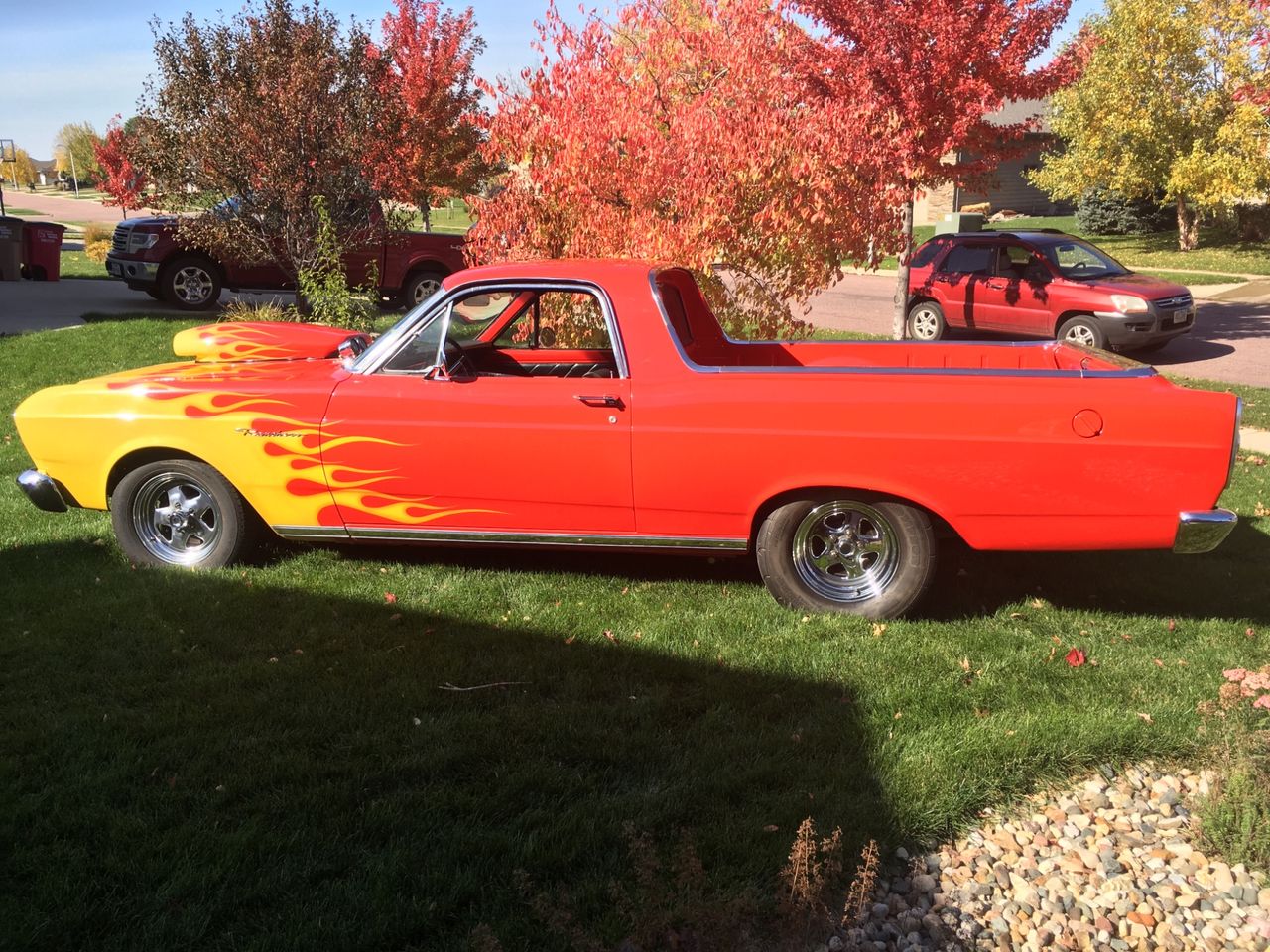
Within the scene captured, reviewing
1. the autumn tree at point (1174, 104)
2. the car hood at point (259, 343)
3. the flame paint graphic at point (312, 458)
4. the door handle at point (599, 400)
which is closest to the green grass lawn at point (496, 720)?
the flame paint graphic at point (312, 458)

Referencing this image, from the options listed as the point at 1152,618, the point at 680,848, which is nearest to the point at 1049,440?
the point at 1152,618

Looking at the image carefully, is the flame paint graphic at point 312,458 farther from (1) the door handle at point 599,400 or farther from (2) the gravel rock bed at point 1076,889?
(2) the gravel rock bed at point 1076,889

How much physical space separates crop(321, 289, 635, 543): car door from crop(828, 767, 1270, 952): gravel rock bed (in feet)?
7.04

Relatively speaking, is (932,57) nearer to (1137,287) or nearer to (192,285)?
(1137,287)

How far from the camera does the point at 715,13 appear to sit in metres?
8.30

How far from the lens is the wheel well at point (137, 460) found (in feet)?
17.0

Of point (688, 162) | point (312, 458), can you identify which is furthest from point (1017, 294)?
point (312, 458)

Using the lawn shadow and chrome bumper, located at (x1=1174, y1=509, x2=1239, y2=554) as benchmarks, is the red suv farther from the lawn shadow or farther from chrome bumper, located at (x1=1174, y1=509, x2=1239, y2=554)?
the lawn shadow

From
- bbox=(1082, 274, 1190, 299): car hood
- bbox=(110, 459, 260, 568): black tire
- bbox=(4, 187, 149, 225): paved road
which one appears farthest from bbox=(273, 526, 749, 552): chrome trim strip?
bbox=(4, 187, 149, 225): paved road

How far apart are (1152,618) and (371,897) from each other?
3.76 meters

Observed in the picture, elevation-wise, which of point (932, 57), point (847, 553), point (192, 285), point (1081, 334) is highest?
point (932, 57)

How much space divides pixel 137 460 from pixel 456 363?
1.74 metres

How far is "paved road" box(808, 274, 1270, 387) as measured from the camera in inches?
514

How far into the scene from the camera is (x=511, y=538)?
491 centimetres
